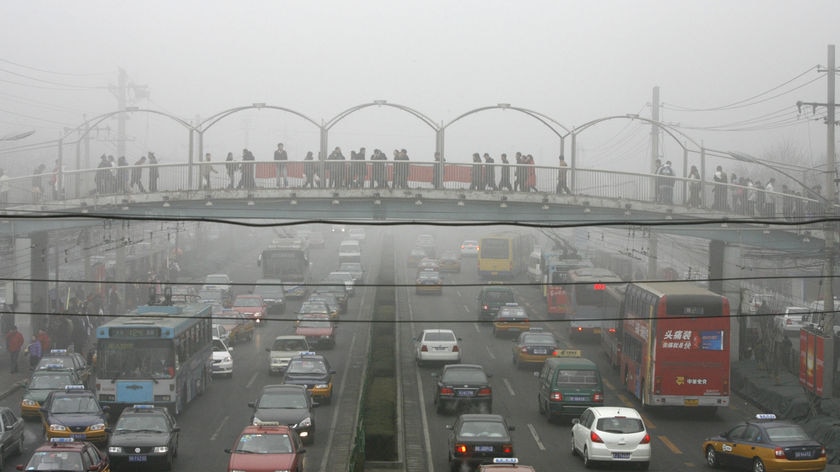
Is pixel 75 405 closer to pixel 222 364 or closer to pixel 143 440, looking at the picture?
pixel 143 440

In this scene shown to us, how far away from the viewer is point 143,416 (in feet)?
67.8

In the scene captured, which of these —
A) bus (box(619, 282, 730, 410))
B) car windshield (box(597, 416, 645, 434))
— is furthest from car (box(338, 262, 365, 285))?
car windshield (box(597, 416, 645, 434))

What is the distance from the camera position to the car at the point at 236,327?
4025cm

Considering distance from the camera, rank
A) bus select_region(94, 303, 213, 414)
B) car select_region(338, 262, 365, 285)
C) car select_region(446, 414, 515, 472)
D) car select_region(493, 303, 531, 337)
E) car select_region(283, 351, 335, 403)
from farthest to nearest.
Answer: car select_region(338, 262, 365, 285) < car select_region(493, 303, 531, 337) < car select_region(283, 351, 335, 403) < bus select_region(94, 303, 213, 414) < car select_region(446, 414, 515, 472)

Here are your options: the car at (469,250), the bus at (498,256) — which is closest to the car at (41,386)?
the bus at (498,256)

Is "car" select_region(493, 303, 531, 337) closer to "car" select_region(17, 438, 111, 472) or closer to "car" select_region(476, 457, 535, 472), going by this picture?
"car" select_region(17, 438, 111, 472)

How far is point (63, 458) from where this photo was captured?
16750mm

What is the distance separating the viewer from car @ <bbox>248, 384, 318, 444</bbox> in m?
22.4

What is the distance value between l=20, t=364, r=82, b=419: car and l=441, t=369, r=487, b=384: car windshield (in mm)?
9638

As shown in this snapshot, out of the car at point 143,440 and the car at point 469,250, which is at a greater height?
the car at point 469,250

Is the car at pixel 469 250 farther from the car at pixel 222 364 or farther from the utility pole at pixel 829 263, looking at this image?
the utility pole at pixel 829 263

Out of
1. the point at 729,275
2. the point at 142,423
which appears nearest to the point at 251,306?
the point at 729,275

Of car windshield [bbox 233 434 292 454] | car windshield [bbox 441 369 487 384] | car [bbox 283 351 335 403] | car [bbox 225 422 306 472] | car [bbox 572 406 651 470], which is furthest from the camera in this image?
car [bbox 283 351 335 403]

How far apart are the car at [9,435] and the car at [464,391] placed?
33.4ft
